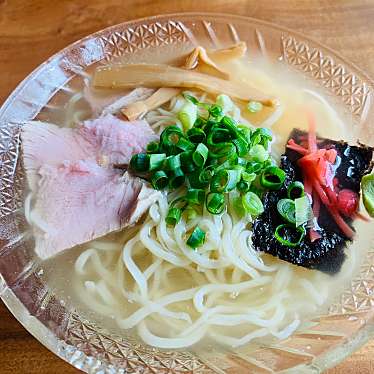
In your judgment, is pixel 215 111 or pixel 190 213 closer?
pixel 190 213

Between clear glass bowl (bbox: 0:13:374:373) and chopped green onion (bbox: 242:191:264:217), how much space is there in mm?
513

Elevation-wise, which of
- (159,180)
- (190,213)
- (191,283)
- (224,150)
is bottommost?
(191,283)

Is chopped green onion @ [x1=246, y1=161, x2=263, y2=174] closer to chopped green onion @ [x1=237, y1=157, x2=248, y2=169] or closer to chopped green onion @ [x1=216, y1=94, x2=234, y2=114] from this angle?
chopped green onion @ [x1=237, y1=157, x2=248, y2=169]

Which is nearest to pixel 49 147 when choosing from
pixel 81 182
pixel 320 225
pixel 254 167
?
pixel 81 182

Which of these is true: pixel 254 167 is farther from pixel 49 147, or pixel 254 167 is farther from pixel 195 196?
pixel 49 147

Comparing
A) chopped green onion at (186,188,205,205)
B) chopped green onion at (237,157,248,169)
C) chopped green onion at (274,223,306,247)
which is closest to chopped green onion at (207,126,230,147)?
chopped green onion at (237,157,248,169)

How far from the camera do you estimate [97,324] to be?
97.0 inches

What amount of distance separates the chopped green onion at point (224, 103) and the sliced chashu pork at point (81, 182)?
1.27ft

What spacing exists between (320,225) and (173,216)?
0.66m

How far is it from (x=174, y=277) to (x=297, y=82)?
4.27 feet

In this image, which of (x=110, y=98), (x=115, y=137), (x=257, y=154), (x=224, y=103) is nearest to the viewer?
(x=257, y=154)

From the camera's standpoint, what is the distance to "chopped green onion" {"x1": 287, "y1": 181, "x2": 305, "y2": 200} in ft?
8.63

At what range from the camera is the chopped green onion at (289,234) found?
2.52 m

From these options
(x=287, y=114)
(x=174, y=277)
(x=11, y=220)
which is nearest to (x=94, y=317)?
(x=174, y=277)
